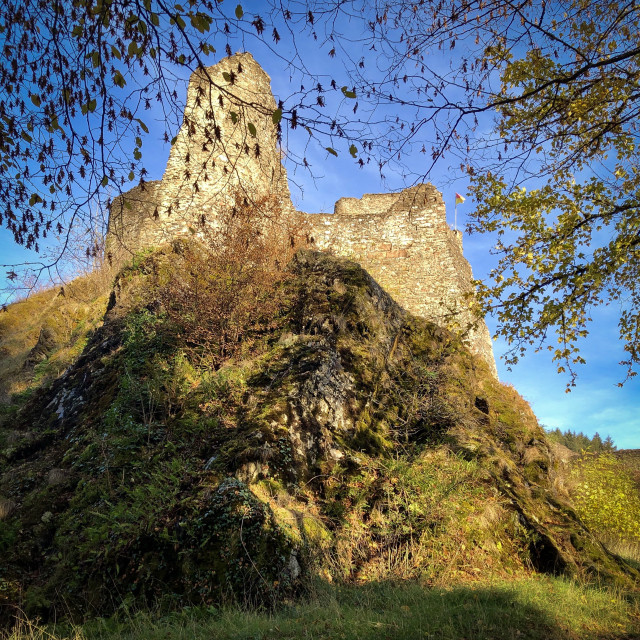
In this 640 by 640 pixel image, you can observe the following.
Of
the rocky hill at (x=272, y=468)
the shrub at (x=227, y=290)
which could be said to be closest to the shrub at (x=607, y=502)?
the rocky hill at (x=272, y=468)

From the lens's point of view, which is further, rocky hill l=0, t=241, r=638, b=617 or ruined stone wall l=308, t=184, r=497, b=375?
ruined stone wall l=308, t=184, r=497, b=375

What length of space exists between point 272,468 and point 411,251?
12.4 meters

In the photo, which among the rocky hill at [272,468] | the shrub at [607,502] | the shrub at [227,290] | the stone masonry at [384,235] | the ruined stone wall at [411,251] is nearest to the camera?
the rocky hill at [272,468]

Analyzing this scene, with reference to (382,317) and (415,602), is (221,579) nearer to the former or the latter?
(415,602)

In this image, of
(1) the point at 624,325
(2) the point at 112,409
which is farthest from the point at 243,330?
(1) the point at 624,325

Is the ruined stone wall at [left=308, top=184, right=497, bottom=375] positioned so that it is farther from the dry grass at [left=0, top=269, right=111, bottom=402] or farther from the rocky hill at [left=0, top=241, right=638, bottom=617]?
the dry grass at [left=0, top=269, right=111, bottom=402]

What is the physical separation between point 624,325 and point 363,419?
574cm

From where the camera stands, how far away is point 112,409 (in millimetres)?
7113

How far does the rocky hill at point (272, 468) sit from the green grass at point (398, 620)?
0.29 m

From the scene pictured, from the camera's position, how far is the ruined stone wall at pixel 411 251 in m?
15.9

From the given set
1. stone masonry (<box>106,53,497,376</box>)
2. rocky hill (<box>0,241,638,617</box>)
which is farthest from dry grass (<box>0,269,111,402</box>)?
rocky hill (<box>0,241,638,617</box>)

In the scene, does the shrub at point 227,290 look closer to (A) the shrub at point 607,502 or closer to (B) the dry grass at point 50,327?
(B) the dry grass at point 50,327

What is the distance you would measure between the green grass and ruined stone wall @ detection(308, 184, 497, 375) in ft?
38.4

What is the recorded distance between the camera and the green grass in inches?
138
